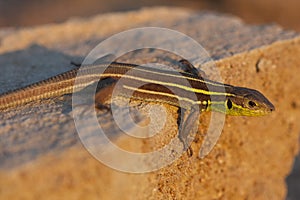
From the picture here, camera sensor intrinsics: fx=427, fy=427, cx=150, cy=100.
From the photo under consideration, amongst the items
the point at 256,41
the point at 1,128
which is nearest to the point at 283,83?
the point at 256,41

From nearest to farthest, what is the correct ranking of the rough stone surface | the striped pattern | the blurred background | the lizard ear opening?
the rough stone surface
the striped pattern
the lizard ear opening
the blurred background

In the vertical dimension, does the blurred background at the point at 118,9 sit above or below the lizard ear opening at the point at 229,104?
above

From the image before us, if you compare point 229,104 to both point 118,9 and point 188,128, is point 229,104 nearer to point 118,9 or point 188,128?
point 188,128

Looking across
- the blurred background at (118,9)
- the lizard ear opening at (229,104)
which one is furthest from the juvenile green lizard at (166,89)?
the blurred background at (118,9)

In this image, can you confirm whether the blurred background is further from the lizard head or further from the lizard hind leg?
the lizard hind leg

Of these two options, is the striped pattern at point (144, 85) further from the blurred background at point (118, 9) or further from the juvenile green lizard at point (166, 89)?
the blurred background at point (118, 9)

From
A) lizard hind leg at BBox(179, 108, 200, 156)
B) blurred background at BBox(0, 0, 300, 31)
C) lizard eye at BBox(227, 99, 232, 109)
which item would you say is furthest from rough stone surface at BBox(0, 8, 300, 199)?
Result: blurred background at BBox(0, 0, 300, 31)

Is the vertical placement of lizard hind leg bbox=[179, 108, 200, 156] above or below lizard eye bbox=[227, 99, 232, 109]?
below

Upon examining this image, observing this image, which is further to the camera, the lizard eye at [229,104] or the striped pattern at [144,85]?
the lizard eye at [229,104]

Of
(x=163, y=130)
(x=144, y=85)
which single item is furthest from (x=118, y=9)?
(x=163, y=130)
